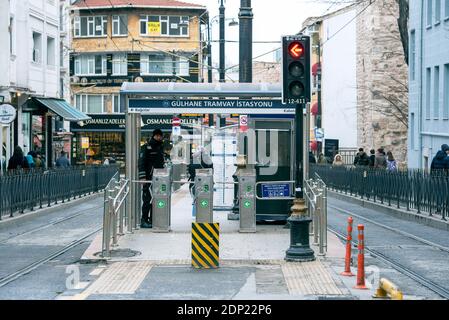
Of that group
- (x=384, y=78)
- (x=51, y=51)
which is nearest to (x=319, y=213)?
(x=51, y=51)

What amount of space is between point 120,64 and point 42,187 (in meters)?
48.9

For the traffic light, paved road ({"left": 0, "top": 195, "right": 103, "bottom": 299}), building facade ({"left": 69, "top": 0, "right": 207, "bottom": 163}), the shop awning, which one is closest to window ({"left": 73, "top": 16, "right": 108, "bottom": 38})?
building facade ({"left": 69, "top": 0, "right": 207, "bottom": 163})

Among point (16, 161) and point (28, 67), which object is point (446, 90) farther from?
point (28, 67)

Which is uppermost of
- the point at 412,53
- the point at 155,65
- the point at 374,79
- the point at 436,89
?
the point at 155,65

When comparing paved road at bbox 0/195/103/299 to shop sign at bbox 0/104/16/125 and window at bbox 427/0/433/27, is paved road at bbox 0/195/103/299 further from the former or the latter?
window at bbox 427/0/433/27

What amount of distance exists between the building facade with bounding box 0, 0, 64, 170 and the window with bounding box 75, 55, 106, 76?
95.3 feet

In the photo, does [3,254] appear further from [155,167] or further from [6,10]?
[6,10]

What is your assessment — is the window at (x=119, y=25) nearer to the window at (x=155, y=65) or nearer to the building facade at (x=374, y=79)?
the window at (x=155, y=65)

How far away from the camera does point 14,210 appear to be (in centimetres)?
2575

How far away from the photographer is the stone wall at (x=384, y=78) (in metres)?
58.0

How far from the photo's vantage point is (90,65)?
78.2 m

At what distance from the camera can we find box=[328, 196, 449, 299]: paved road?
14.1 metres
